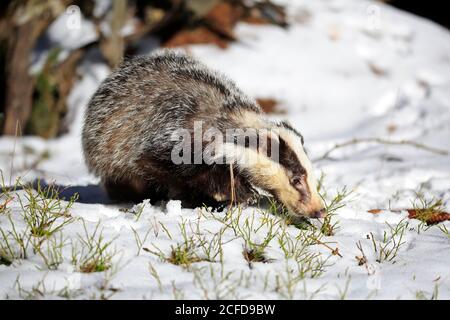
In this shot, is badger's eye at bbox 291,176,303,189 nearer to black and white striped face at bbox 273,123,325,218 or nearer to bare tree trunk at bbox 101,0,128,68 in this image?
black and white striped face at bbox 273,123,325,218

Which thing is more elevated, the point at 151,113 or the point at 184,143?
the point at 151,113

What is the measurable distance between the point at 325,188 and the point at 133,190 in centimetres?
180

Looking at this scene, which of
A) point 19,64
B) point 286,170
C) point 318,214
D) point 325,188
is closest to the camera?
point 318,214

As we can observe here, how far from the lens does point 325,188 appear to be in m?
4.90

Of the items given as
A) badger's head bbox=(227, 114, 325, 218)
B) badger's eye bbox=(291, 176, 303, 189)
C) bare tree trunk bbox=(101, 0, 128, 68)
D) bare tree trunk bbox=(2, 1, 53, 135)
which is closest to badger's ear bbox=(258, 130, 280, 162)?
badger's head bbox=(227, 114, 325, 218)

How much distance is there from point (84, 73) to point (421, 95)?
5603 millimetres

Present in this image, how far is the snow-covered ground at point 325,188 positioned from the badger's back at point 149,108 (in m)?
0.44

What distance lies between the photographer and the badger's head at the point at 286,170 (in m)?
3.69

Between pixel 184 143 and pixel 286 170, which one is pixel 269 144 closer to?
pixel 286 170

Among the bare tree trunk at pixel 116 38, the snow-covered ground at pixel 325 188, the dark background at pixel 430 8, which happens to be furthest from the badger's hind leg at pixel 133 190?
the dark background at pixel 430 8

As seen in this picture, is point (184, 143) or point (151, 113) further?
point (151, 113)

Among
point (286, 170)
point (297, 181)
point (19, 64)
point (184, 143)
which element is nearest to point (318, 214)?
point (297, 181)

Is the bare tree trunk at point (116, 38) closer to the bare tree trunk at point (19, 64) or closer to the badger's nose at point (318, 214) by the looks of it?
the bare tree trunk at point (19, 64)
